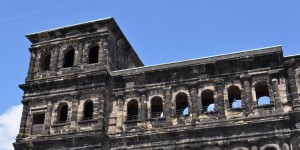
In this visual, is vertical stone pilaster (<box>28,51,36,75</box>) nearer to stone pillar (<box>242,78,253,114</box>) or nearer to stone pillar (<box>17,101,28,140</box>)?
A: stone pillar (<box>17,101,28,140</box>)

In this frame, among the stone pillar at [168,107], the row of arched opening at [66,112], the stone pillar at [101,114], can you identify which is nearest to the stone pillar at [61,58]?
the row of arched opening at [66,112]

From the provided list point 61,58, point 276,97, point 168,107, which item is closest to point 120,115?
point 168,107

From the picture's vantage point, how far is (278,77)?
1080 inches

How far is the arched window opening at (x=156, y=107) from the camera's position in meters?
29.5

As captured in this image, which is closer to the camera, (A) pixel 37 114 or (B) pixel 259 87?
(B) pixel 259 87

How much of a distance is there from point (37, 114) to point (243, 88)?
540 inches

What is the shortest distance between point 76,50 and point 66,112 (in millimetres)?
4431

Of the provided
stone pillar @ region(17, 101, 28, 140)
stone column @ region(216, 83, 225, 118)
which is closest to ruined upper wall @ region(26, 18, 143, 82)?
stone pillar @ region(17, 101, 28, 140)

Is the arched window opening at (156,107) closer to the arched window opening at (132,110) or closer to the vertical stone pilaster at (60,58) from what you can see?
the arched window opening at (132,110)

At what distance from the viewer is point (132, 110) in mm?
30797

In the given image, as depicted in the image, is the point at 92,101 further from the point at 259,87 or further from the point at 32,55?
the point at 259,87

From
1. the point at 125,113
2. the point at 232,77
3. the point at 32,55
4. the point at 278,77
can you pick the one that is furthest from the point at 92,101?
the point at 278,77

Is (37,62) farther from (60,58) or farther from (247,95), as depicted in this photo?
(247,95)

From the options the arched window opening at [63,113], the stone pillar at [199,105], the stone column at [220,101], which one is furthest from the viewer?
the arched window opening at [63,113]
